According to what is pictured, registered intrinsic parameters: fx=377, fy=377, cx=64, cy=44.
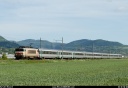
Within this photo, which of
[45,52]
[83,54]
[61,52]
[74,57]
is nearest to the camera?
[45,52]

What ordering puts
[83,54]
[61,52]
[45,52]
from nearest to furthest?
[45,52], [61,52], [83,54]

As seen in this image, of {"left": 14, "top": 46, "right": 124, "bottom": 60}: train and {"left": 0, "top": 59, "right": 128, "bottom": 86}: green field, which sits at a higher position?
{"left": 14, "top": 46, "right": 124, "bottom": 60}: train

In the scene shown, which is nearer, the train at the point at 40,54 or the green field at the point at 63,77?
the green field at the point at 63,77

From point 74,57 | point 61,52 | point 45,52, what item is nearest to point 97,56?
point 74,57

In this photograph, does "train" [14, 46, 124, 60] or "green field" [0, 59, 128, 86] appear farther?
"train" [14, 46, 124, 60]

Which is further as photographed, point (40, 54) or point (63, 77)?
point (40, 54)

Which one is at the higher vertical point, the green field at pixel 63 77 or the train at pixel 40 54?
the train at pixel 40 54

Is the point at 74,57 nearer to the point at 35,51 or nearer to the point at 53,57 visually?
the point at 53,57

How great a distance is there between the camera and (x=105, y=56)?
160 metres

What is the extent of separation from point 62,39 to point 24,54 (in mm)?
28735

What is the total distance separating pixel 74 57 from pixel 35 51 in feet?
85.6

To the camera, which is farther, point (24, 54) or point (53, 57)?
point (53, 57)

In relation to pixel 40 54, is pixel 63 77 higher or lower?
lower

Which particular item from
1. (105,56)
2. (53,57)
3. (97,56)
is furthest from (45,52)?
(105,56)
